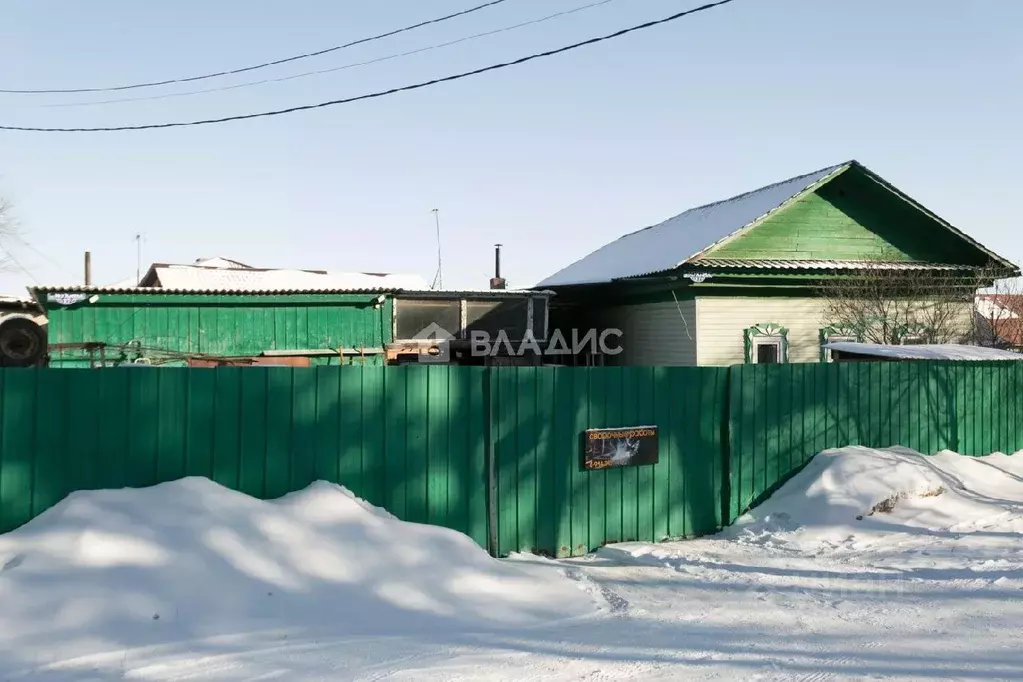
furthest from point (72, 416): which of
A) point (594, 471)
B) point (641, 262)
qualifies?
point (641, 262)

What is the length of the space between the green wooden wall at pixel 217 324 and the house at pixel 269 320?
0.7 inches

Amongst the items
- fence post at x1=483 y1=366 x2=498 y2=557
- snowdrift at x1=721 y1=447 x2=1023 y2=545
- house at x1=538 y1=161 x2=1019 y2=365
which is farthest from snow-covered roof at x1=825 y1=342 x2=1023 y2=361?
fence post at x1=483 y1=366 x2=498 y2=557

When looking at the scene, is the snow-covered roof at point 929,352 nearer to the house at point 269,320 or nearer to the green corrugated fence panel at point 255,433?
the green corrugated fence panel at point 255,433

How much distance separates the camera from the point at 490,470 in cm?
705

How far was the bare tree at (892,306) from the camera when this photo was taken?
52.5ft

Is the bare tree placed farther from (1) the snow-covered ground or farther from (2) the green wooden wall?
(2) the green wooden wall

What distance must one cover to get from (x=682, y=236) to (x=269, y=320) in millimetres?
9500

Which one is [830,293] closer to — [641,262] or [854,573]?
[641,262]

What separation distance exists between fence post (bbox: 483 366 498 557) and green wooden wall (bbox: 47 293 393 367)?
9.69 m

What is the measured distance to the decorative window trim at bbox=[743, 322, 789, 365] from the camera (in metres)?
15.8

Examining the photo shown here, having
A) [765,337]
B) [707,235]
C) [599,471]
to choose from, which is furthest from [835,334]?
[599,471]

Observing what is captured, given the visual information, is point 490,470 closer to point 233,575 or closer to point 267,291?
point 233,575

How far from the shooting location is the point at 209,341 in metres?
15.6

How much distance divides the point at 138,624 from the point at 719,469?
576 centimetres
